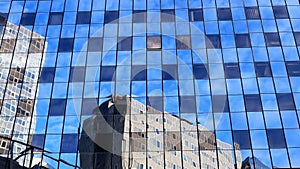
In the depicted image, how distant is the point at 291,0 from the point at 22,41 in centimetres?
2472

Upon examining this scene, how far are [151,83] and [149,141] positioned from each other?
510cm

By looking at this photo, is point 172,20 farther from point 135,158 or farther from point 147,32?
point 135,158

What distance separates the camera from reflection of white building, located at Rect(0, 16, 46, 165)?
103 ft

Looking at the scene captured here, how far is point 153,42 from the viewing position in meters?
35.8

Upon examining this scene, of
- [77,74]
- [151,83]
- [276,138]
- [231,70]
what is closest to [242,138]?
[276,138]

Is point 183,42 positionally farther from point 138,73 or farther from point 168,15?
point 138,73

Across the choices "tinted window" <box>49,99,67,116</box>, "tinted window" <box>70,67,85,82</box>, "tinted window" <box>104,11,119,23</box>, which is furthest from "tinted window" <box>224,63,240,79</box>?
"tinted window" <box>49,99,67,116</box>

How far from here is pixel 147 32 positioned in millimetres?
36469

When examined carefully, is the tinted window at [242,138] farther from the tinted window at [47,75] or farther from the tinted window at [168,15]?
the tinted window at [47,75]

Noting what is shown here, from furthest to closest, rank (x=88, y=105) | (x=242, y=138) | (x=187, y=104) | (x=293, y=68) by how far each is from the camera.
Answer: (x=293, y=68)
(x=88, y=105)
(x=187, y=104)
(x=242, y=138)

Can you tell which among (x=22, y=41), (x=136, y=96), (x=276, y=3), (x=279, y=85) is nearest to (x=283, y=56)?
(x=279, y=85)

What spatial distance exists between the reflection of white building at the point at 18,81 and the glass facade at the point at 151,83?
0.28 ft

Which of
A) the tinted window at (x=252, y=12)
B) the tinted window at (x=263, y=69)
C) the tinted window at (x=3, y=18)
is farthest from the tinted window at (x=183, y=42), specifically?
the tinted window at (x=3, y=18)

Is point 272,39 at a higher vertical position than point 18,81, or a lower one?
higher
